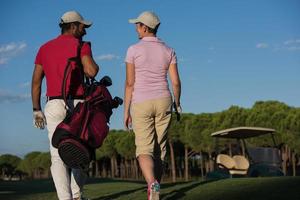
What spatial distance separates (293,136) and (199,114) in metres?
13.9

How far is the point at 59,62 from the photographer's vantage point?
237 inches

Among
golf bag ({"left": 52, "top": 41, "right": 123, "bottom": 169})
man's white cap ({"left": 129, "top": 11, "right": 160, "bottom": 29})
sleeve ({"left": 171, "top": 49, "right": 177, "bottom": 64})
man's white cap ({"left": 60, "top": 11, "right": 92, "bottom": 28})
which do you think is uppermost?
man's white cap ({"left": 129, "top": 11, "right": 160, "bottom": 29})

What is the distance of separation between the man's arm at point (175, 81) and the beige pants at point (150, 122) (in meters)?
0.16

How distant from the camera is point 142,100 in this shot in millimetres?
6703

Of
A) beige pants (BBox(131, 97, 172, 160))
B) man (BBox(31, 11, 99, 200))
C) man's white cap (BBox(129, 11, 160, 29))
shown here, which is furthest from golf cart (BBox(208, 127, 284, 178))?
man (BBox(31, 11, 99, 200))

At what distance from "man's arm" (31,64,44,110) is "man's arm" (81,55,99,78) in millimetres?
510

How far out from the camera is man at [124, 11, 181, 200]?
6.69 meters

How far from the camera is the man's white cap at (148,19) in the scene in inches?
271

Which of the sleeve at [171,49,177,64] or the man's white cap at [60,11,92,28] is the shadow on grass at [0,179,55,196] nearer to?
the sleeve at [171,49,177,64]

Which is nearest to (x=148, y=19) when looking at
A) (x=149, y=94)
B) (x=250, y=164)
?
(x=149, y=94)

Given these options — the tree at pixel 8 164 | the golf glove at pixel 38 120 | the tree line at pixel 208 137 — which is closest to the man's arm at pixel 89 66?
the golf glove at pixel 38 120

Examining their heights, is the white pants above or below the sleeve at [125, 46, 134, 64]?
below

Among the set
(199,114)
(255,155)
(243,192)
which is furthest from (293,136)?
(243,192)

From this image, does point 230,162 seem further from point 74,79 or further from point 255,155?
point 74,79
